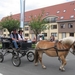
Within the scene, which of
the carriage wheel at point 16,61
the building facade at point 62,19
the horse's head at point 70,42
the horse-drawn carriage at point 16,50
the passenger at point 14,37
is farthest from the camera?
the building facade at point 62,19

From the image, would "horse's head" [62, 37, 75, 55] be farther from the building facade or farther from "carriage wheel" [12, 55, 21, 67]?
the building facade

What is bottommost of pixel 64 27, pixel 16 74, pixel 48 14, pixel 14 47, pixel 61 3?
pixel 16 74

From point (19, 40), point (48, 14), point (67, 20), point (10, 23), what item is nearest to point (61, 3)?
point (48, 14)

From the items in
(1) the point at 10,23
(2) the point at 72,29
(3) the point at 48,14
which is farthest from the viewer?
(3) the point at 48,14

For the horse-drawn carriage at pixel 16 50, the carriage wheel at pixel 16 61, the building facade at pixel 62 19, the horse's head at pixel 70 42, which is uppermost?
the building facade at pixel 62 19

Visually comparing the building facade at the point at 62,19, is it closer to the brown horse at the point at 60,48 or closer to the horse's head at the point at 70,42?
the brown horse at the point at 60,48

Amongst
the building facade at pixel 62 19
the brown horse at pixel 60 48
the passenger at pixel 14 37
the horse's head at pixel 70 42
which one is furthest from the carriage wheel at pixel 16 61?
the building facade at pixel 62 19

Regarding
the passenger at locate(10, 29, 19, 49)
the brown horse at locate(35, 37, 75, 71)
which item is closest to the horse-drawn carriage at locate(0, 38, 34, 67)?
the passenger at locate(10, 29, 19, 49)

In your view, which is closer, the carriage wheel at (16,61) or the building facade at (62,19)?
the carriage wheel at (16,61)

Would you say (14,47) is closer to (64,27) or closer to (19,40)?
(19,40)

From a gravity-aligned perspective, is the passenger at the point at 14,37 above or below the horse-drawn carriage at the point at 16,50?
above

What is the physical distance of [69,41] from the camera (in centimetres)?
610

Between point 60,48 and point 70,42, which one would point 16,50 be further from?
point 70,42

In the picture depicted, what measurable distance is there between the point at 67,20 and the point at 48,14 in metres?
9.06
